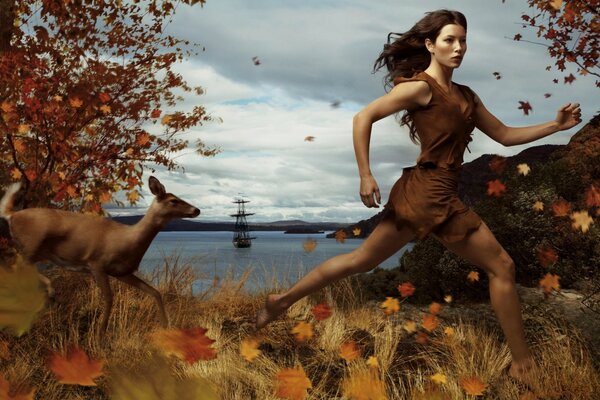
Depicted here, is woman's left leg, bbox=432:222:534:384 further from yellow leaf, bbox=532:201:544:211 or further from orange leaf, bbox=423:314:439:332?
yellow leaf, bbox=532:201:544:211

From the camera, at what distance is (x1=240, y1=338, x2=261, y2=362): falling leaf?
4375 millimetres

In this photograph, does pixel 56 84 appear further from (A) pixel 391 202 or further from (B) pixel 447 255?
(B) pixel 447 255

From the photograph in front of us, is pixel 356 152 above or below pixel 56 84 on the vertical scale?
below

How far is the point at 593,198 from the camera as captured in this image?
19.0ft

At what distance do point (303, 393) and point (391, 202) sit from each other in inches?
46.7

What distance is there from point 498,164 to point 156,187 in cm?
478

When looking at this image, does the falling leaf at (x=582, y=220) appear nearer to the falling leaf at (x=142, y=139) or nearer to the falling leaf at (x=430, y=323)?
the falling leaf at (x=430, y=323)

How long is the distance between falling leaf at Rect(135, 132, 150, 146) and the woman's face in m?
3.91

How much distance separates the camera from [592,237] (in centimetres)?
567

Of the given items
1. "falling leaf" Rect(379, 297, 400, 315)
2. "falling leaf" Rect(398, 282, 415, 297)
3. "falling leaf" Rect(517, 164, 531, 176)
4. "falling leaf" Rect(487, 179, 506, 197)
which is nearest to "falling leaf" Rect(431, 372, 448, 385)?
"falling leaf" Rect(379, 297, 400, 315)

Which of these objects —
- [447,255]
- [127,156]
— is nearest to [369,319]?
[447,255]

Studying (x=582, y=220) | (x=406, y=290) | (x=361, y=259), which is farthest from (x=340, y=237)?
(x=361, y=259)

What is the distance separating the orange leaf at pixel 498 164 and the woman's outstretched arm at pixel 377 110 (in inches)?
156

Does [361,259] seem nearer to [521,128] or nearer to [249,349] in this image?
[249,349]
